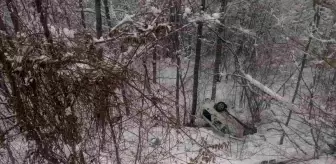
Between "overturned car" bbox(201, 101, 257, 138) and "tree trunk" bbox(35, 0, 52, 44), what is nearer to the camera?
"tree trunk" bbox(35, 0, 52, 44)

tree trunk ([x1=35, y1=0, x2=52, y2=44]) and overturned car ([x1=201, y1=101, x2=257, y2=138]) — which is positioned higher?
tree trunk ([x1=35, y1=0, x2=52, y2=44])

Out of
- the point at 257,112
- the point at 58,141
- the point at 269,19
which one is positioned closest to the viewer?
the point at 58,141

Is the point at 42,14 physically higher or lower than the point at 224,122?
higher

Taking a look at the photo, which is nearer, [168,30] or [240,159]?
[168,30]

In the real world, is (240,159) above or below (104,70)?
below

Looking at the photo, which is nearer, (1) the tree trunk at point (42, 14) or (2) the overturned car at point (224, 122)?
(1) the tree trunk at point (42, 14)

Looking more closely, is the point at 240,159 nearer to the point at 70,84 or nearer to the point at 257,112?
the point at 257,112

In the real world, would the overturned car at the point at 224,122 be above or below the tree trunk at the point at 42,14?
below

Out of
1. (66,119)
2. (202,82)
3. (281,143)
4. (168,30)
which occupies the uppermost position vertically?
(168,30)

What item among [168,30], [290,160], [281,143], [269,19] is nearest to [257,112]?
[281,143]

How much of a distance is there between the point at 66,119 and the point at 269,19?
16719 millimetres

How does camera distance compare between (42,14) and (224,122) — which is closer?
(42,14)

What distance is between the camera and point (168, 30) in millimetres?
1815

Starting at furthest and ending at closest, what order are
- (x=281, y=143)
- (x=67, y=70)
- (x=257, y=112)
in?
(x=257, y=112)
(x=281, y=143)
(x=67, y=70)
